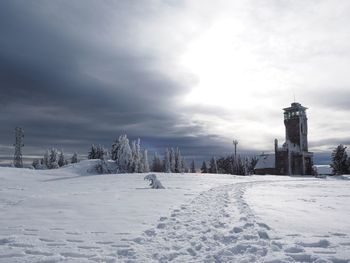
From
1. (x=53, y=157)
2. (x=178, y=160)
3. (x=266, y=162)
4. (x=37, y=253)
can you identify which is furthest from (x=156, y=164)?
(x=37, y=253)

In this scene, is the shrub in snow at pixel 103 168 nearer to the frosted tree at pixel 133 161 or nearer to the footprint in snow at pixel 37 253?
the frosted tree at pixel 133 161

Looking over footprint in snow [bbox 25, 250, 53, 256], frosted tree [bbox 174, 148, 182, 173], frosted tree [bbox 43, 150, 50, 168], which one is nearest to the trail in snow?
footprint in snow [bbox 25, 250, 53, 256]

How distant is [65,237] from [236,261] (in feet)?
14.1

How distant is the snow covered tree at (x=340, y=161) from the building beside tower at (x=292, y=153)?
781cm

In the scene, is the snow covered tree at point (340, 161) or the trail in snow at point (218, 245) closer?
the trail in snow at point (218, 245)

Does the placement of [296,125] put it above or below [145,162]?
above

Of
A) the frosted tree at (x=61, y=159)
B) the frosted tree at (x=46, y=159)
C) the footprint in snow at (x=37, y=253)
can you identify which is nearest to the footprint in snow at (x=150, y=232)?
the footprint in snow at (x=37, y=253)

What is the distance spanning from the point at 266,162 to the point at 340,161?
62.9 ft

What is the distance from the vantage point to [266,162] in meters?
96.6

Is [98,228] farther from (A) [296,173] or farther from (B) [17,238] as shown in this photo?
(A) [296,173]

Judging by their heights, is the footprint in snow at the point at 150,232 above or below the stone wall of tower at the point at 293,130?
below

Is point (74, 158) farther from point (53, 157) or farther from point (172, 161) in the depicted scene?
point (172, 161)

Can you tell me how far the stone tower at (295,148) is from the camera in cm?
8994

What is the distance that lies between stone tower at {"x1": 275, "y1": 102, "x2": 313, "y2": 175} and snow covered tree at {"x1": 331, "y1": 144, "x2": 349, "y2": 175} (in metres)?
7.81
